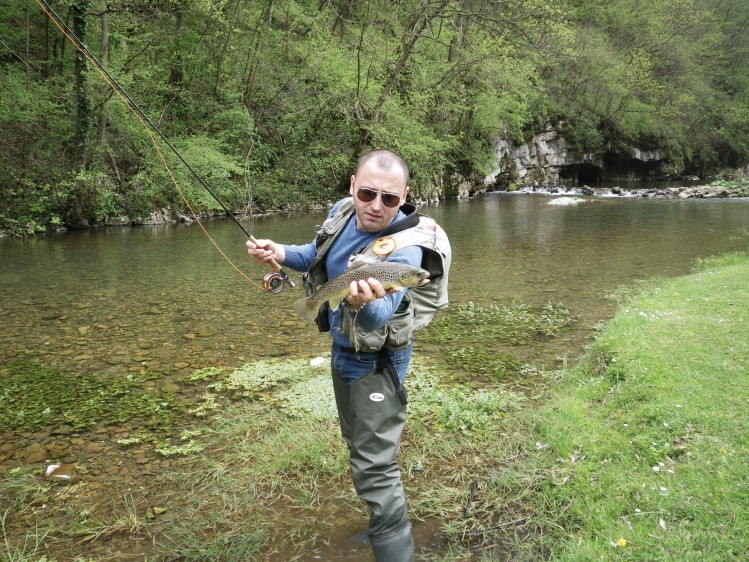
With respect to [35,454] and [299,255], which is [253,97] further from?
[299,255]

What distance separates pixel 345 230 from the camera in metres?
3.06

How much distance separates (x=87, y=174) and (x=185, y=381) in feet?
46.8

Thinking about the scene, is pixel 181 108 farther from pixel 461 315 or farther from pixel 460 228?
pixel 461 315

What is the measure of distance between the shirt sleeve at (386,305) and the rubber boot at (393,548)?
1.18 m

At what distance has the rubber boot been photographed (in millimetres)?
2719

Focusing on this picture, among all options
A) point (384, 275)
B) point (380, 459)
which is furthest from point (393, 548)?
point (384, 275)

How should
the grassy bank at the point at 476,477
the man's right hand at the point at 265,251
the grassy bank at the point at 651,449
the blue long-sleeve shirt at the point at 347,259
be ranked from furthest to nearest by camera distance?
the man's right hand at the point at 265,251 < the grassy bank at the point at 476,477 < the grassy bank at the point at 651,449 < the blue long-sleeve shirt at the point at 347,259

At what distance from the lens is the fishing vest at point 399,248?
2.63 m

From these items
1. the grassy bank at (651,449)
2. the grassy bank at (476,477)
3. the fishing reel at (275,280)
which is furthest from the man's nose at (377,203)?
the grassy bank at (651,449)

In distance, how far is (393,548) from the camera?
272 cm

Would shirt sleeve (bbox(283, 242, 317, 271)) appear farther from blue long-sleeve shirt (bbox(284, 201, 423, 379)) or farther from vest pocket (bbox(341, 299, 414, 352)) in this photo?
vest pocket (bbox(341, 299, 414, 352))

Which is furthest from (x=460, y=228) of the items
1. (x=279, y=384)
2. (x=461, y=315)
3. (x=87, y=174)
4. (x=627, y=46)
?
(x=627, y=46)

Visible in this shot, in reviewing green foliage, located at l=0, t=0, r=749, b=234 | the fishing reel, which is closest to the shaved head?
the fishing reel

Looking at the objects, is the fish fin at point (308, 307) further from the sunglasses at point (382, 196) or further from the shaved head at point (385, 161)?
the shaved head at point (385, 161)
